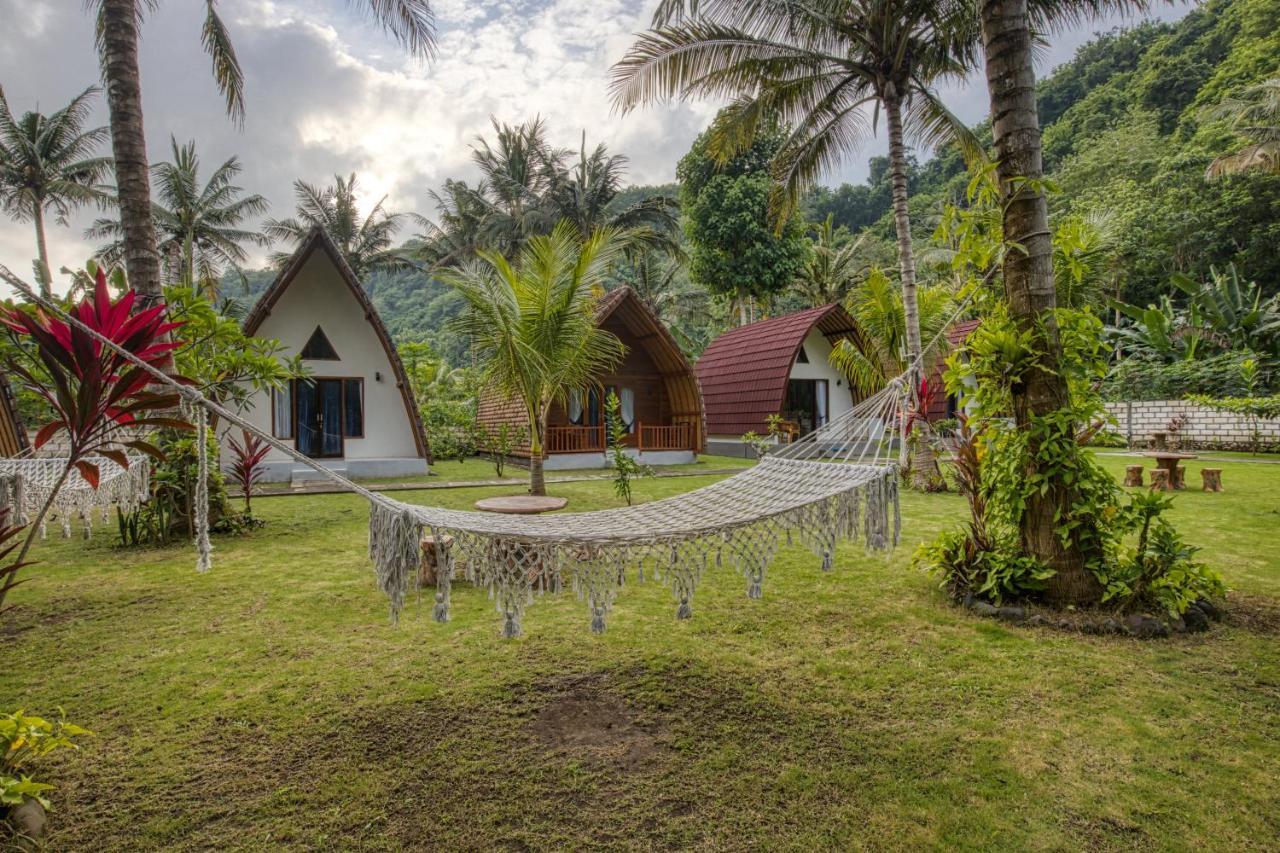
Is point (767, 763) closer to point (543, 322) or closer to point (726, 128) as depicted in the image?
point (543, 322)

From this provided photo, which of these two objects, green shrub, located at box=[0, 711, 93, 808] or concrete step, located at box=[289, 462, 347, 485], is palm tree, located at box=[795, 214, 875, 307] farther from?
green shrub, located at box=[0, 711, 93, 808]

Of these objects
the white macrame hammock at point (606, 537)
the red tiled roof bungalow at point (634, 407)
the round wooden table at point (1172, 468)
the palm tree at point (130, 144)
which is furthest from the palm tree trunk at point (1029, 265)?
the red tiled roof bungalow at point (634, 407)

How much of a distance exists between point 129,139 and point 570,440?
7.63 metres

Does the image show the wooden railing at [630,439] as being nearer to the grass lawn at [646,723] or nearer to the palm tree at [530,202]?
the palm tree at [530,202]

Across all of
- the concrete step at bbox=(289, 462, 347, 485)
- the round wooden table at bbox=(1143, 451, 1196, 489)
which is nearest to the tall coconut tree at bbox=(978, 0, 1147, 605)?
Result: the round wooden table at bbox=(1143, 451, 1196, 489)

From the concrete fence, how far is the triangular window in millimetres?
13918

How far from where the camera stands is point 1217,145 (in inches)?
770

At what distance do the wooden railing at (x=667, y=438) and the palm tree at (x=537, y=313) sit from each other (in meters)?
5.32

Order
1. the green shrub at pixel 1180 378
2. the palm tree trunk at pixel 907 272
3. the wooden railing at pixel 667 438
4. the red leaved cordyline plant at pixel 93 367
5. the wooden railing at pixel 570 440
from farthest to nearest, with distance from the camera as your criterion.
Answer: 1. the green shrub at pixel 1180 378
2. the wooden railing at pixel 667 438
3. the wooden railing at pixel 570 440
4. the palm tree trunk at pixel 907 272
5. the red leaved cordyline plant at pixel 93 367

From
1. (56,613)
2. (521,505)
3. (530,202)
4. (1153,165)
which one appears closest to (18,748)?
(56,613)

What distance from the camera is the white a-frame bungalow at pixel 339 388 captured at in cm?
1045

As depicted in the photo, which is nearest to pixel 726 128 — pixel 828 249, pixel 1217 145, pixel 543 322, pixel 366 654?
pixel 543 322

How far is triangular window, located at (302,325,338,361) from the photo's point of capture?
10.7 m

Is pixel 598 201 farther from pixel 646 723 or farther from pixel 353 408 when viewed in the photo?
pixel 646 723
